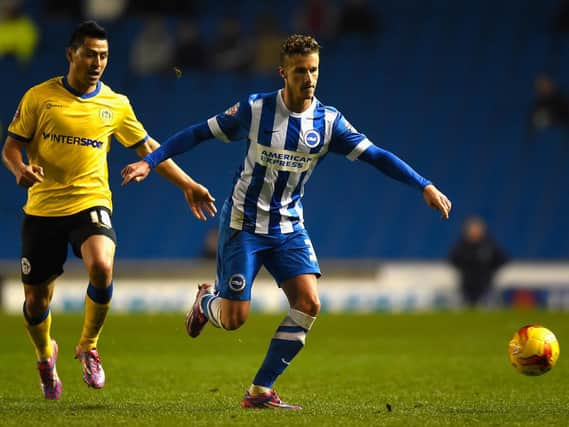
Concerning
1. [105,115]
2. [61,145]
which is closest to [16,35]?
[105,115]

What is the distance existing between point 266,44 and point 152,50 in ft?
7.39

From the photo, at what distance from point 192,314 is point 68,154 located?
132 centimetres

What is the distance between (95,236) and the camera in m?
7.38

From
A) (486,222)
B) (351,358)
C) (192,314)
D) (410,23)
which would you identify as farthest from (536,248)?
(192,314)

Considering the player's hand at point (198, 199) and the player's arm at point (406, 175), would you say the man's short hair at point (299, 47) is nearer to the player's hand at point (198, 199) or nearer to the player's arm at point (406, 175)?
the player's arm at point (406, 175)

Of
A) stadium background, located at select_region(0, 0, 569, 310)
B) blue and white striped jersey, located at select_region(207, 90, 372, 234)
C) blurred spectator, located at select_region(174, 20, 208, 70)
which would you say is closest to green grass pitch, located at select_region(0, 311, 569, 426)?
blue and white striped jersey, located at select_region(207, 90, 372, 234)

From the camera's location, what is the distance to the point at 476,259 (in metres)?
19.0

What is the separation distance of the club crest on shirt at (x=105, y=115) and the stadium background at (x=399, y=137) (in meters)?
12.3

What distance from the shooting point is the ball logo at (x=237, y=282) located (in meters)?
7.09

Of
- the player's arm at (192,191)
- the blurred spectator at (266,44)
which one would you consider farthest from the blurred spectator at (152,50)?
the player's arm at (192,191)

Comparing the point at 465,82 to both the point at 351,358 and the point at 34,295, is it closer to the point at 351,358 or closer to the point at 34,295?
the point at 351,358

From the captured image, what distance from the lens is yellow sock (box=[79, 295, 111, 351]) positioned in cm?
760

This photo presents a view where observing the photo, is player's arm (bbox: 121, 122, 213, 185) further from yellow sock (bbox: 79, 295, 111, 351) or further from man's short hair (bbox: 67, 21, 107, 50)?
yellow sock (bbox: 79, 295, 111, 351)

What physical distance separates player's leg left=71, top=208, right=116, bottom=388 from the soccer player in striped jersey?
0.67 m
